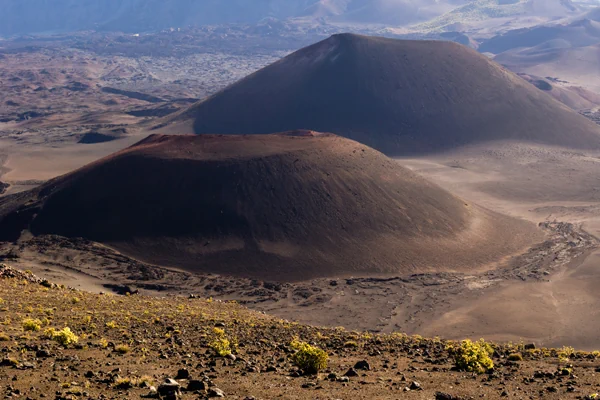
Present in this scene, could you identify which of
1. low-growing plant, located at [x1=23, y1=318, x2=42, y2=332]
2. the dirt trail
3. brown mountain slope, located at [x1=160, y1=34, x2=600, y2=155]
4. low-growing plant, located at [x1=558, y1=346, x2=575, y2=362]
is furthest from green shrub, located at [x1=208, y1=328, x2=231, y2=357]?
brown mountain slope, located at [x1=160, y1=34, x2=600, y2=155]

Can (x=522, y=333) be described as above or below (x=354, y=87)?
below

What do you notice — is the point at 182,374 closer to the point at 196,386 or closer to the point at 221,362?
the point at 196,386

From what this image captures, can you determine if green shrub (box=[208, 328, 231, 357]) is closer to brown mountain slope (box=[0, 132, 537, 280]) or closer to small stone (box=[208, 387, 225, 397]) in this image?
small stone (box=[208, 387, 225, 397])

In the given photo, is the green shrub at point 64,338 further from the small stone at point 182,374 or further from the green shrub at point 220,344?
the green shrub at point 220,344

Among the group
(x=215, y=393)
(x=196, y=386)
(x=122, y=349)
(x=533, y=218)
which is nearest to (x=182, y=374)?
(x=196, y=386)

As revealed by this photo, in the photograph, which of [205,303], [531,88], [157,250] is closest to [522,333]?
[205,303]

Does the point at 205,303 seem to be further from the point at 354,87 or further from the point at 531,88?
the point at 531,88

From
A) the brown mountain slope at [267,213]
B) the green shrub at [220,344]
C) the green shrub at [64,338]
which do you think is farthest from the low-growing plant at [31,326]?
the brown mountain slope at [267,213]
